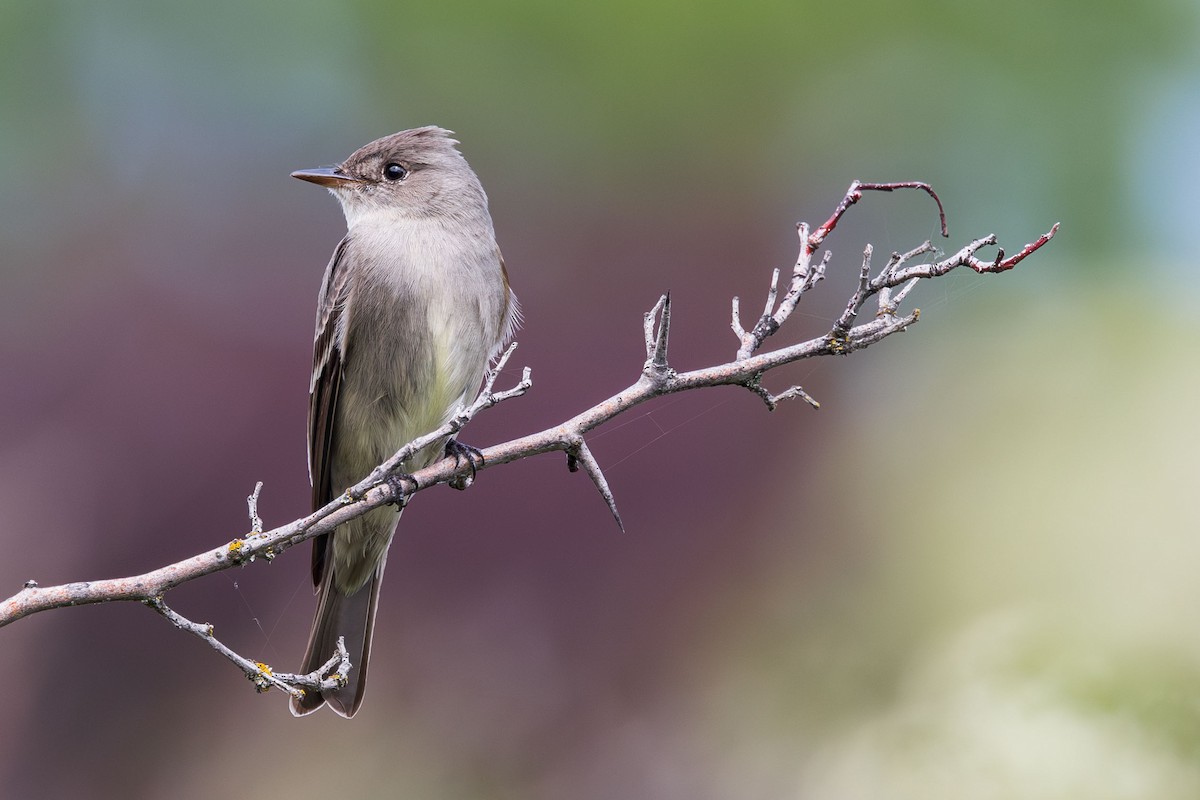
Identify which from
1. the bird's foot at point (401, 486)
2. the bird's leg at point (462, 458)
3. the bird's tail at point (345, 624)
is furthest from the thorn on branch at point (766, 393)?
the bird's tail at point (345, 624)

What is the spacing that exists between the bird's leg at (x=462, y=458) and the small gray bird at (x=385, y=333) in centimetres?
4

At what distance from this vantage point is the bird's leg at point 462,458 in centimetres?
296

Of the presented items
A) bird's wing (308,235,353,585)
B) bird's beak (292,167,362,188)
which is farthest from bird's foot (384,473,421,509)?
bird's beak (292,167,362,188)

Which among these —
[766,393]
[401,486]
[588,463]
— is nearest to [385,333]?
[401,486]

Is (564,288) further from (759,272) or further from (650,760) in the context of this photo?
(650,760)

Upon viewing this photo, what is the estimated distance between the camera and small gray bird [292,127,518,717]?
3.59 metres

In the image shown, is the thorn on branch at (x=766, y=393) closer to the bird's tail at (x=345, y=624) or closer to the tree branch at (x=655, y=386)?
the tree branch at (x=655, y=386)

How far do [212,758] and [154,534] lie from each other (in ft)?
3.33

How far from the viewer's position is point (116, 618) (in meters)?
5.37

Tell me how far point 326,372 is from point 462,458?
0.78 meters

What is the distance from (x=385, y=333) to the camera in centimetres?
361

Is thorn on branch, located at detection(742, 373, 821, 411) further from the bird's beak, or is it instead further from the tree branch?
the bird's beak

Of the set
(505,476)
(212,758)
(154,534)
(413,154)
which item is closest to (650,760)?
(505,476)

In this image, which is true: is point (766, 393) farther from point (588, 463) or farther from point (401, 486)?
point (401, 486)
